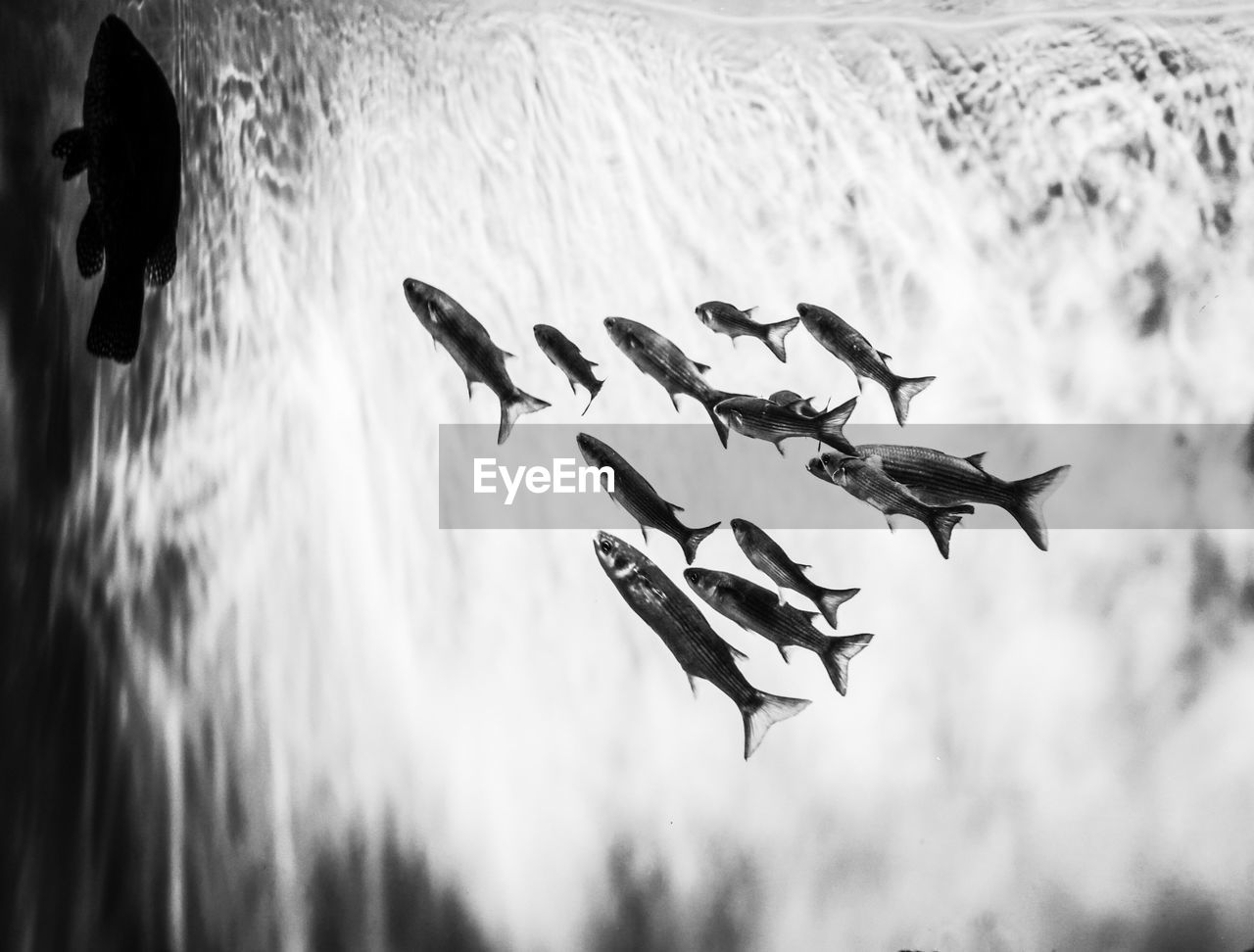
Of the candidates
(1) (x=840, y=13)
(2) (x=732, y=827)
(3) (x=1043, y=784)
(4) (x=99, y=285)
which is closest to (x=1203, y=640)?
(3) (x=1043, y=784)

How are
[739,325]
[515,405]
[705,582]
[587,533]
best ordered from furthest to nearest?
[587,533], [739,325], [515,405], [705,582]

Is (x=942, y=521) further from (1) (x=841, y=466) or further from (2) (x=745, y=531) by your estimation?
(2) (x=745, y=531)

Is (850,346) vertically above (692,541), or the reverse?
(850,346)

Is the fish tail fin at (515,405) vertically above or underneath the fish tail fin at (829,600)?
above

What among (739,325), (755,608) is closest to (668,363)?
(739,325)

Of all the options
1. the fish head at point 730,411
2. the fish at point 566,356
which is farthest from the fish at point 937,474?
the fish at point 566,356

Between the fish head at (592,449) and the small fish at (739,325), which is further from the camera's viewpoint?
the small fish at (739,325)

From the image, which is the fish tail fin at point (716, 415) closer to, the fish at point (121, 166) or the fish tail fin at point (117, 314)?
the fish at point (121, 166)
